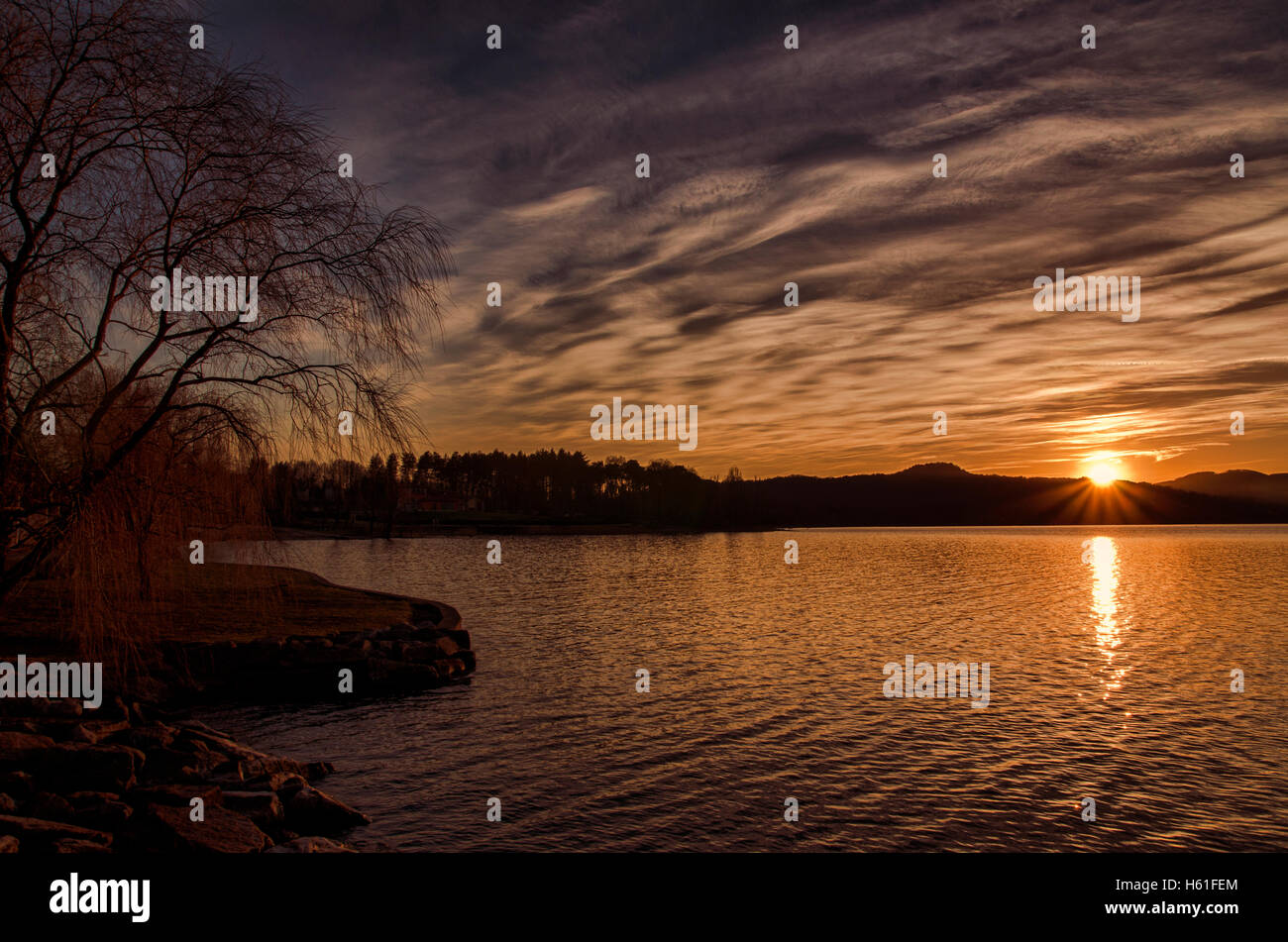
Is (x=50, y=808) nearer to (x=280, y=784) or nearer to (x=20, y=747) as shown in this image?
(x=20, y=747)

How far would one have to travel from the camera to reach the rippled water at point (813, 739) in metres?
12.0

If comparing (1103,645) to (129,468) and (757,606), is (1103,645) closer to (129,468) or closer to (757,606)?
(757,606)

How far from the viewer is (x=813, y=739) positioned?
660 inches

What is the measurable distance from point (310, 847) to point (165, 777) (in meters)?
4.22

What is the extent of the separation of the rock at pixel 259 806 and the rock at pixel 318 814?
208 millimetres

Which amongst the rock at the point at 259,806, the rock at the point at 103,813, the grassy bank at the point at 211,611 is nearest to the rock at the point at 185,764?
the rock at the point at 259,806

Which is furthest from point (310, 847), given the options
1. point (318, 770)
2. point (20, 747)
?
point (20, 747)

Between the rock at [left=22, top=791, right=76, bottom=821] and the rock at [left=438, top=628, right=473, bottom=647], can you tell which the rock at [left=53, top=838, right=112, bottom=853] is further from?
the rock at [left=438, top=628, right=473, bottom=647]

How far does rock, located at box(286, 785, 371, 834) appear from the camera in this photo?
11.3m

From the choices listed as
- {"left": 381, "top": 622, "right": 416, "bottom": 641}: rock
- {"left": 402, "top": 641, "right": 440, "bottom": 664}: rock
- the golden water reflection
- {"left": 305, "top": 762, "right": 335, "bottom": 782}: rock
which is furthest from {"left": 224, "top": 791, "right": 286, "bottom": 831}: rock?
the golden water reflection

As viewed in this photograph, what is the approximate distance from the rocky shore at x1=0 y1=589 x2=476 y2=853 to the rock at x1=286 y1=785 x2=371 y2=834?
0.05 ft
